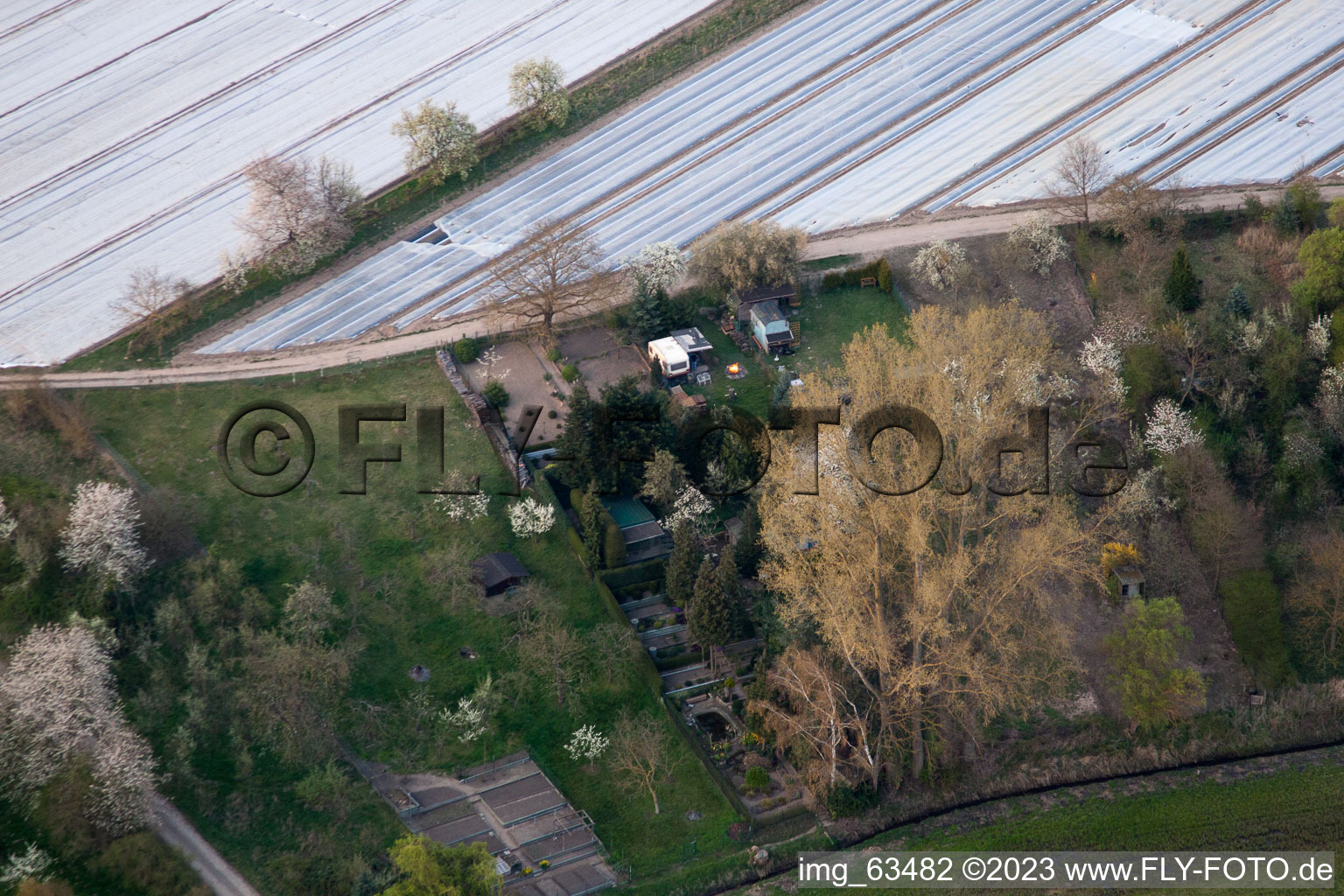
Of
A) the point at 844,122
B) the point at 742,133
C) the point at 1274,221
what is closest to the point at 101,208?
the point at 742,133

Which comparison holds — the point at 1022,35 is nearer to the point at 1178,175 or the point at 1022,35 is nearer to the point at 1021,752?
the point at 1178,175

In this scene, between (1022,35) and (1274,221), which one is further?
(1022,35)

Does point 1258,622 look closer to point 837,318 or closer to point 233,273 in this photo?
point 837,318

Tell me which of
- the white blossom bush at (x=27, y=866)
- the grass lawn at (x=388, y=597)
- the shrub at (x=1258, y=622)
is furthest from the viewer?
the shrub at (x=1258, y=622)

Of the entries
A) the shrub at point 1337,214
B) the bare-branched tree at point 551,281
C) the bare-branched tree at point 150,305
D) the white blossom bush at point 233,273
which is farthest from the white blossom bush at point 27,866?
the shrub at point 1337,214

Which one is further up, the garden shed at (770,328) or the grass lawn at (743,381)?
the garden shed at (770,328)

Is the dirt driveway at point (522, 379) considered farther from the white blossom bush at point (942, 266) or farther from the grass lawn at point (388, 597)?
the white blossom bush at point (942, 266)
